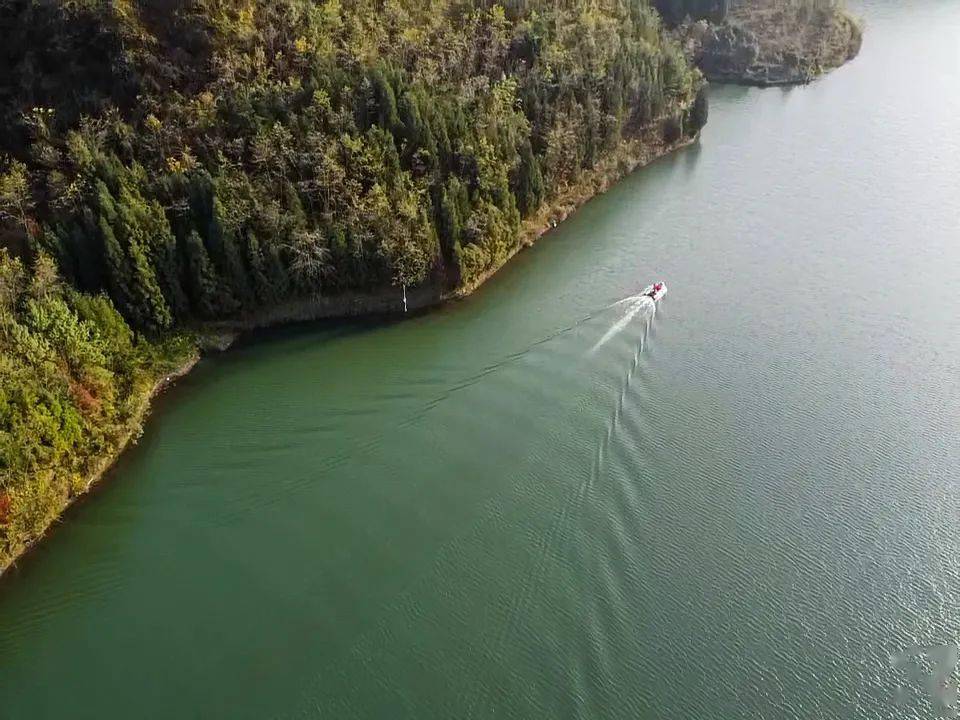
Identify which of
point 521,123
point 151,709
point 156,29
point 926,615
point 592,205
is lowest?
point 926,615

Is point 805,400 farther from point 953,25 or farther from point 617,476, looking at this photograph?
point 953,25

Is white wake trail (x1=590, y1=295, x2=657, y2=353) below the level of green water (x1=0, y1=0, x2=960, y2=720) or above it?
above

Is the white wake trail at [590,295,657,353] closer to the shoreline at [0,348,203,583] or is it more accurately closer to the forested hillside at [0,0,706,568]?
the forested hillside at [0,0,706,568]

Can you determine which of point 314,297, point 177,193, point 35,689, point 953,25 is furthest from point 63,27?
point 953,25

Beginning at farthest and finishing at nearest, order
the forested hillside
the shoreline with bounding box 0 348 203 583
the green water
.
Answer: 1. the forested hillside
2. the shoreline with bounding box 0 348 203 583
3. the green water

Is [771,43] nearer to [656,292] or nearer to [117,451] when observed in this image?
[656,292]

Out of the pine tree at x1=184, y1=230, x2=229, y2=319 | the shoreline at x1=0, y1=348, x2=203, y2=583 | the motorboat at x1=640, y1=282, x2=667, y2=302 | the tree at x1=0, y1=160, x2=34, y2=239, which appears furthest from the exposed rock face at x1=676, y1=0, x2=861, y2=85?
the tree at x1=0, y1=160, x2=34, y2=239
